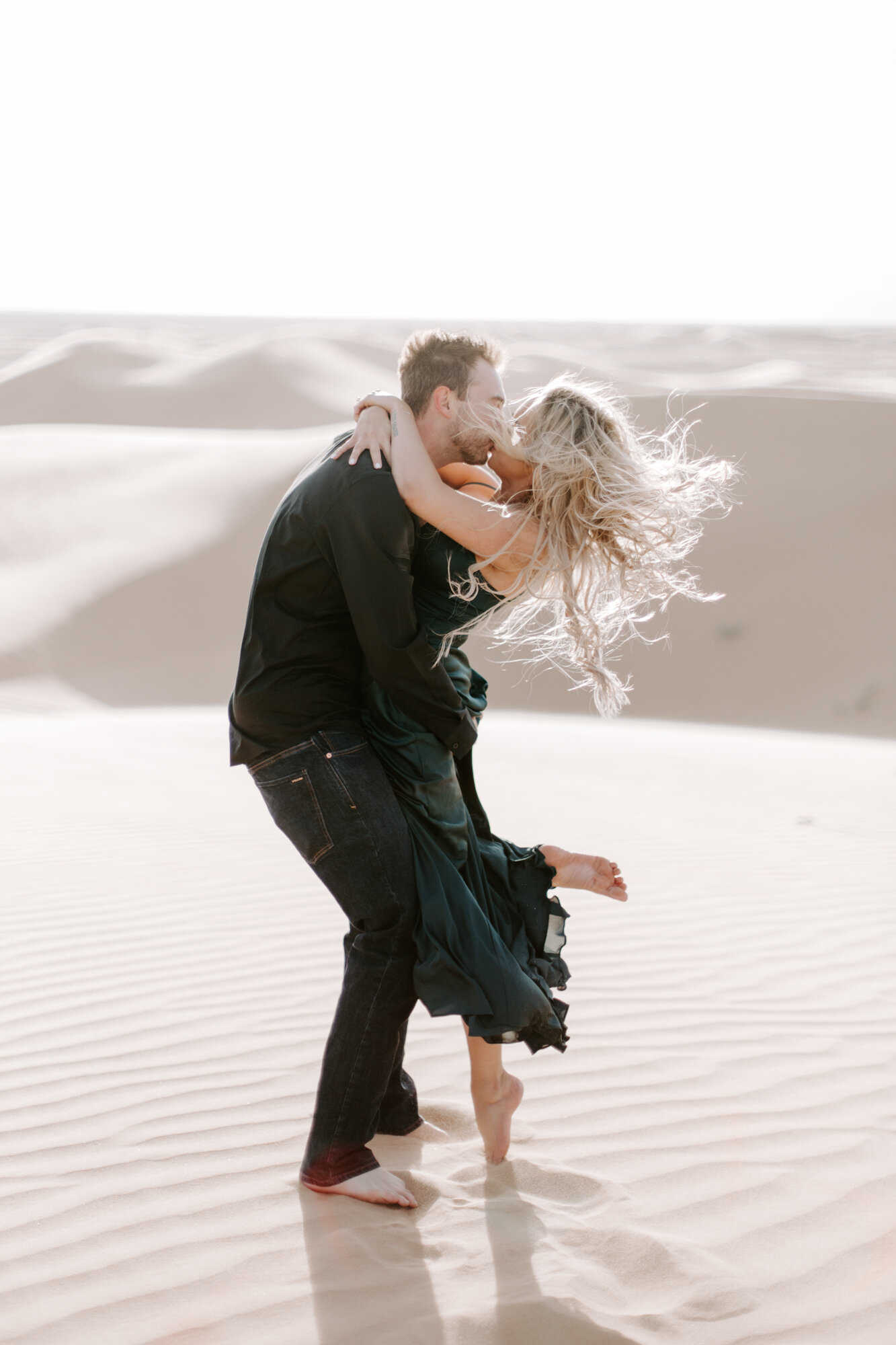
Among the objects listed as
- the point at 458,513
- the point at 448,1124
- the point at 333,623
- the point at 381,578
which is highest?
→ the point at 458,513

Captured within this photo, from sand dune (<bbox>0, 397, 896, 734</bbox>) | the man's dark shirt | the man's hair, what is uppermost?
the man's hair

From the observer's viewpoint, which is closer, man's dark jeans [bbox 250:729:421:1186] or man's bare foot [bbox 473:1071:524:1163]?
man's dark jeans [bbox 250:729:421:1186]

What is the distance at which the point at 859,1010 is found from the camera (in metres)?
4.14

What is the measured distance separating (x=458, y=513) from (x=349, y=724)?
0.56m

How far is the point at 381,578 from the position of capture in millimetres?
2553

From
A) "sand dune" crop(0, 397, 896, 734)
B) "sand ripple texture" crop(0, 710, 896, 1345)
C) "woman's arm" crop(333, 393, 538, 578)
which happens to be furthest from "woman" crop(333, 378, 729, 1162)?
"sand dune" crop(0, 397, 896, 734)

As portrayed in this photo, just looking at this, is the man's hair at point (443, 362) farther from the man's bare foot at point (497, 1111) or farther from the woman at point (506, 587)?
the man's bare foot at point (497, 1111)

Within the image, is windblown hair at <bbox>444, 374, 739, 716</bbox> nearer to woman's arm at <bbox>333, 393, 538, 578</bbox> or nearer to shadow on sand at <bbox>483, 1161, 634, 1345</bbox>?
woman's arm at <bbox>333, 393, 538, 578</bbox>

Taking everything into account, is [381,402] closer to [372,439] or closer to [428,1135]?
[372,439]

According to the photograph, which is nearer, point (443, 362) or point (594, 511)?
point (594, 511)

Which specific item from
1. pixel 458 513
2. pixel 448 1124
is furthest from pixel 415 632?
pixel 448 1124

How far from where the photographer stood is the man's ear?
9.25 feet

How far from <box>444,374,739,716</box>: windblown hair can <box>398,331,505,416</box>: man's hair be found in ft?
0.49

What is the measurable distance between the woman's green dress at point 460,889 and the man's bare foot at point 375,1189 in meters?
0.43
